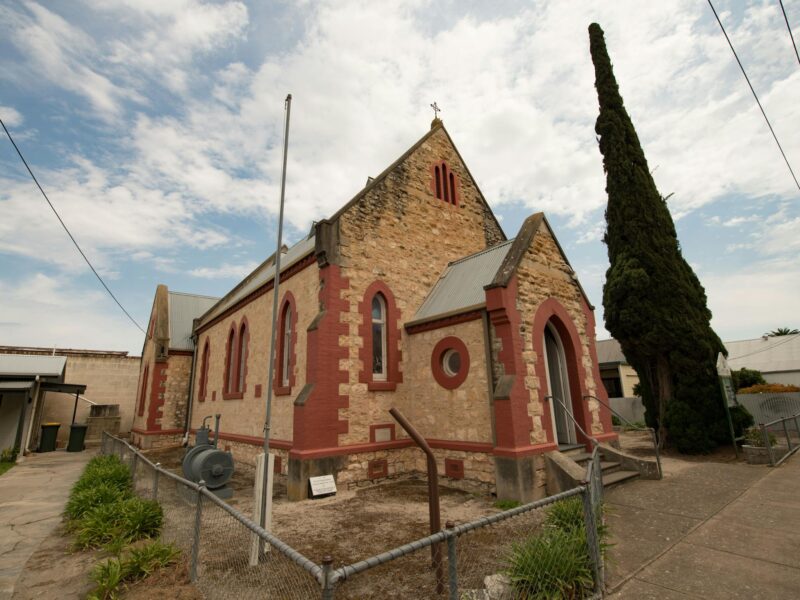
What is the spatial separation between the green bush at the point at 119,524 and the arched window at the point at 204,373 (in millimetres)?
13019

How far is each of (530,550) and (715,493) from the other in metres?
6.55

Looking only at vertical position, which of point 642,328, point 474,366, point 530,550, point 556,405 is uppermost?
point 642,328

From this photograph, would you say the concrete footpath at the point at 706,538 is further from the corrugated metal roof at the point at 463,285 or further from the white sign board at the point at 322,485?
the white sign board at the point at 322,485

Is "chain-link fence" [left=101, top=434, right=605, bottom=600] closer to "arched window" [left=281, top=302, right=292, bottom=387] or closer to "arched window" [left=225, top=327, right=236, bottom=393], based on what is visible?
"arched window" [left=281, top=302, right=292, bottom=387]

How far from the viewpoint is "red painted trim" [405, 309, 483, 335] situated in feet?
32.8

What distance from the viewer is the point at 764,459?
1104cm

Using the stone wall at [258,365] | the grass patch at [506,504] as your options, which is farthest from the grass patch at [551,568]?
the stone wall at [258,365]

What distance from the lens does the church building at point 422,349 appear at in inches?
365

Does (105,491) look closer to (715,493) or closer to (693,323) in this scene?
(715,493)

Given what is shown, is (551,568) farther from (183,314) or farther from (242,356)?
(183,314)

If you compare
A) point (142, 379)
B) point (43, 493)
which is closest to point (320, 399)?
point (43, 493)

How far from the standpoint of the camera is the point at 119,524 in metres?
6.95

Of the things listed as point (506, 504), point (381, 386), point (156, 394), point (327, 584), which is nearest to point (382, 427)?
point (381, 386)

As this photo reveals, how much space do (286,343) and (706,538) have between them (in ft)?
35.9
